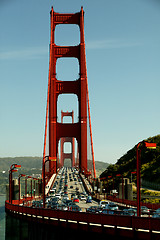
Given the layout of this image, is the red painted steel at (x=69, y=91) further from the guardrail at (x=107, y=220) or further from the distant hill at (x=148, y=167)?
the guardrail at (x=107, y=220)

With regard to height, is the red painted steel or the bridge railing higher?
the red painted steel

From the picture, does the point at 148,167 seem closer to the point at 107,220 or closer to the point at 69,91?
the point at 69,91

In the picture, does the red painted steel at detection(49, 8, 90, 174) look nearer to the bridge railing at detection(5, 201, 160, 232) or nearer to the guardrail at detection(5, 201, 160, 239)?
the bridge railing at detection(5, 201, 160, 232)

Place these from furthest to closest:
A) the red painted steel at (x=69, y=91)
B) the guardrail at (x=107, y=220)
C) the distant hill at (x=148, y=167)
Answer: the red painted steel at (x=69, y=91) → the distant hill at (x=148, y=167) → the guardrail at (x=107, y=220)

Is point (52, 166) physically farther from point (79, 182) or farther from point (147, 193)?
point (147, 193)

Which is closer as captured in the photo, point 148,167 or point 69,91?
point 148,167

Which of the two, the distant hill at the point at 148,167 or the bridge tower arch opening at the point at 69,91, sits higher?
the bridge tower arch opening at the point at 69,91

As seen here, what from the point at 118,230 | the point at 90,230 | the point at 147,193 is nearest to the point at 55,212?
the point at 90,230

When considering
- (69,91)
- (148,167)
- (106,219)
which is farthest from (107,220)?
(69,91)

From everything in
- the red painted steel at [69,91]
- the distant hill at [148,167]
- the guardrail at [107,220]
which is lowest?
the guardrail at [107,220]

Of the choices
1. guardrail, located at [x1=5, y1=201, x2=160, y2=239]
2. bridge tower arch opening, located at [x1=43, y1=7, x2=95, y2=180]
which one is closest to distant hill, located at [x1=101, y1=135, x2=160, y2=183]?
bridge tower arch opening, located at [x1=43, y1=7, x2=95, y2=180]

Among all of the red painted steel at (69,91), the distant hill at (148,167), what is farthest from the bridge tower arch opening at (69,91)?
the distant hill at (148,167)

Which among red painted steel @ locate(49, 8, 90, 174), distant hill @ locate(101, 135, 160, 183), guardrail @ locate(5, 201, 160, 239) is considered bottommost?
guardrail @ locate(5, 201, 160, 239)

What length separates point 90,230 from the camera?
103 feet
